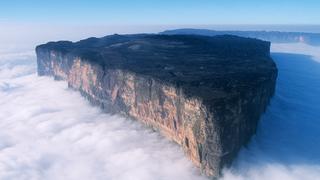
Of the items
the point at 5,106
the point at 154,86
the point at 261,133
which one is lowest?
the point at 5,106

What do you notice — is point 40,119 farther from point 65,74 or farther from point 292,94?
point 292,94

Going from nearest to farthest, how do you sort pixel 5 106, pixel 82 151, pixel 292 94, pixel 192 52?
pixel 82 151 → pixel 192 52 → pixel 292 94 → pixel 5 106

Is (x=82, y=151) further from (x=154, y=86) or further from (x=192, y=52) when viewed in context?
(x=192, y=52)

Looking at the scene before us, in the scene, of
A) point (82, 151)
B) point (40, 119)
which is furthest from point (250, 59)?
point (40, 119)

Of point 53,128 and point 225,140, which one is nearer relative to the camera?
point 225,140

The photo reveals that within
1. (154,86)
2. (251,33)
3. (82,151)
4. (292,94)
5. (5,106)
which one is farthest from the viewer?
(251,33)

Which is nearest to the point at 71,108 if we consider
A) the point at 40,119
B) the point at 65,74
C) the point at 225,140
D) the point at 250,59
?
the point at 40,119

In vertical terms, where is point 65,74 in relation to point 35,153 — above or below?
above
